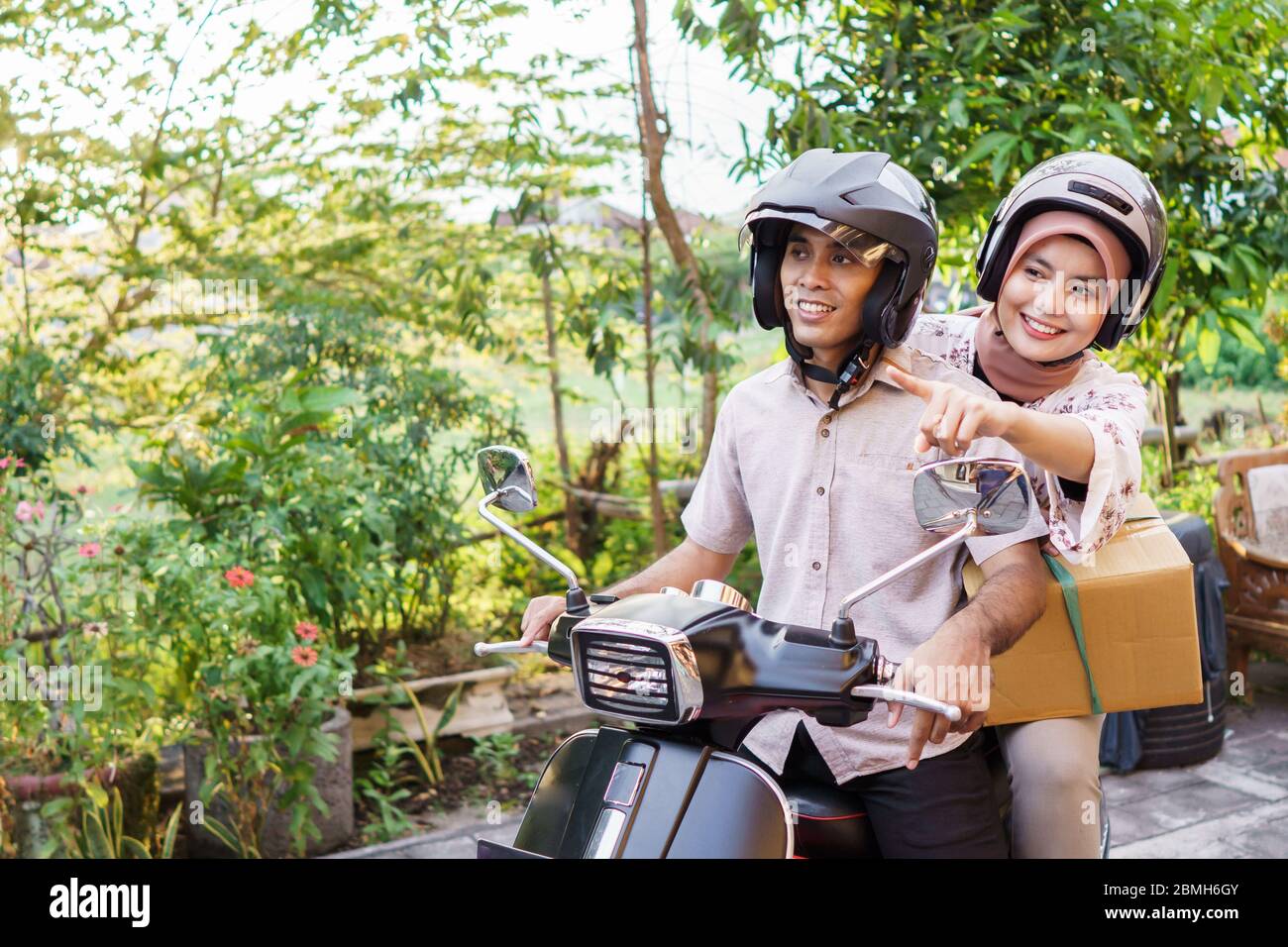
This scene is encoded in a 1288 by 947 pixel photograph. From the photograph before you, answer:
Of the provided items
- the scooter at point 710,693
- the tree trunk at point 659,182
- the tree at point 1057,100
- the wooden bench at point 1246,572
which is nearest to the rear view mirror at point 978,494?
the scooter at point 710,693

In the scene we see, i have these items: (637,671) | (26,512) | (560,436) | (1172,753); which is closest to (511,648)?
(637,671)

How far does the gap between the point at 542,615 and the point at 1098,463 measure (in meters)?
0.88

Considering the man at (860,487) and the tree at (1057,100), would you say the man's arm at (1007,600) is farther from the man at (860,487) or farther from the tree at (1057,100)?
the tree at (1057,100)

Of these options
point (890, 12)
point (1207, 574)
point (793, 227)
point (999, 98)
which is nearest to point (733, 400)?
point (793, 227)

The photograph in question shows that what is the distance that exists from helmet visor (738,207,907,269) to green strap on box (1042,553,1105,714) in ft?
1.96

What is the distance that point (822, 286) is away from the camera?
182cm

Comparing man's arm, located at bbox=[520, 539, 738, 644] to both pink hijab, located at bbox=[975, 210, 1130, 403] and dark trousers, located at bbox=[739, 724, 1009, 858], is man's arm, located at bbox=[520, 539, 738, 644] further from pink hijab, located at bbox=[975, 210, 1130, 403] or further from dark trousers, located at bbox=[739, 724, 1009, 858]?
pink hijab, located at bbox=[975, 210, 1130, 403]

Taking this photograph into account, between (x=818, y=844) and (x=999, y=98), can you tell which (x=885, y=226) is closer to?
(x=818, y=844)

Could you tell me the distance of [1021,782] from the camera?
6.49 ft

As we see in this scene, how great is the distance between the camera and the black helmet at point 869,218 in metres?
1.72

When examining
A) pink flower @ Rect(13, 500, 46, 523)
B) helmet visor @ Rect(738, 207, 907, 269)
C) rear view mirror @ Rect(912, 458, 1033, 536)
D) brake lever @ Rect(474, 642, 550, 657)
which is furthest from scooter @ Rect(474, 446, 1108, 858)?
pink flower @ Rect(13, 500, 46, 523)

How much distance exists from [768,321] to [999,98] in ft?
6.49
